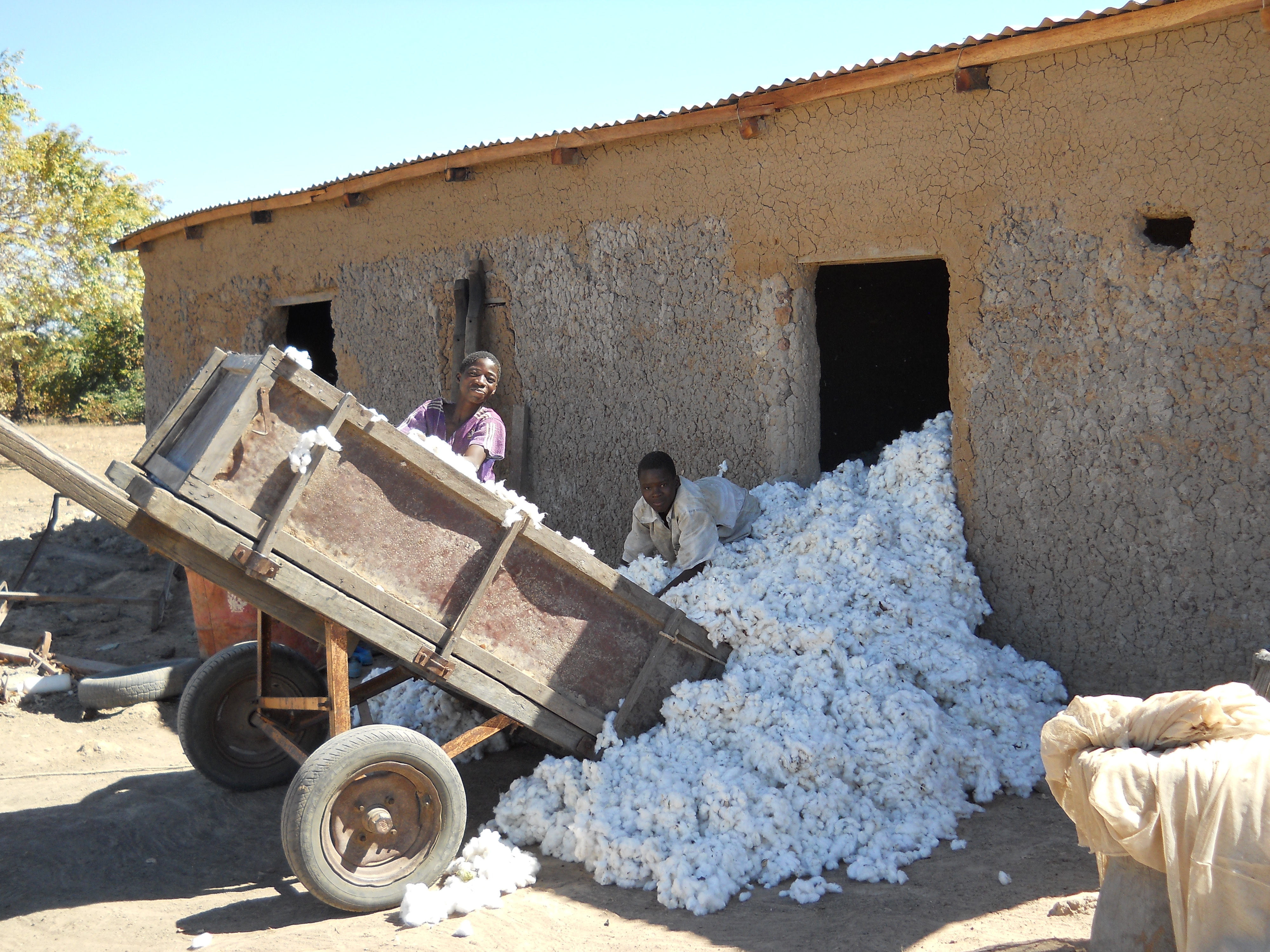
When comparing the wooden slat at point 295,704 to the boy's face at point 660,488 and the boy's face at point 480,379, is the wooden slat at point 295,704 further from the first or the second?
the boy's face at point 660,488

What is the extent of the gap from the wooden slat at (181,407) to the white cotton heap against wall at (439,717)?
72.3 inches

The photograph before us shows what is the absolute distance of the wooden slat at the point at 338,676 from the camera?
3584mm

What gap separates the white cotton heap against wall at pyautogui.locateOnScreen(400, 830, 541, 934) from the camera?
11.4ft

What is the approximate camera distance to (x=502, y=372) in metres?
7.46

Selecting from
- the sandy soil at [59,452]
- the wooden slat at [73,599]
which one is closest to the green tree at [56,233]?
the sandy soil at [59,452]

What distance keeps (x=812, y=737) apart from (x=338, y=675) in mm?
1890

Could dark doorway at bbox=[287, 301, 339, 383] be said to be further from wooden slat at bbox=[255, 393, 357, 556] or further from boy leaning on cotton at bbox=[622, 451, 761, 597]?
wooden slat at bbox=[255, 393, 357, 556]

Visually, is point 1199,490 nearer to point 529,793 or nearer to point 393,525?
point 529,793

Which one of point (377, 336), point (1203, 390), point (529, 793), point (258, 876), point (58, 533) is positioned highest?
point (377, 336)

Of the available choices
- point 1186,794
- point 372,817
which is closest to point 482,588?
point 372,817

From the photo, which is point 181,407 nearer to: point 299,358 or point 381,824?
point 299,358

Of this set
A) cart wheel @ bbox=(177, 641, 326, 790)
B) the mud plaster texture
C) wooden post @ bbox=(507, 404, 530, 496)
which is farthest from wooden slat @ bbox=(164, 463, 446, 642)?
wooden post @ bbox=(507, 404, 530, 496)

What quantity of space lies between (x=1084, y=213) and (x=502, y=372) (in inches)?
167

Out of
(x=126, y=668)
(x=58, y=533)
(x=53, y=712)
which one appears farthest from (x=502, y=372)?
(x=58, y=533)
